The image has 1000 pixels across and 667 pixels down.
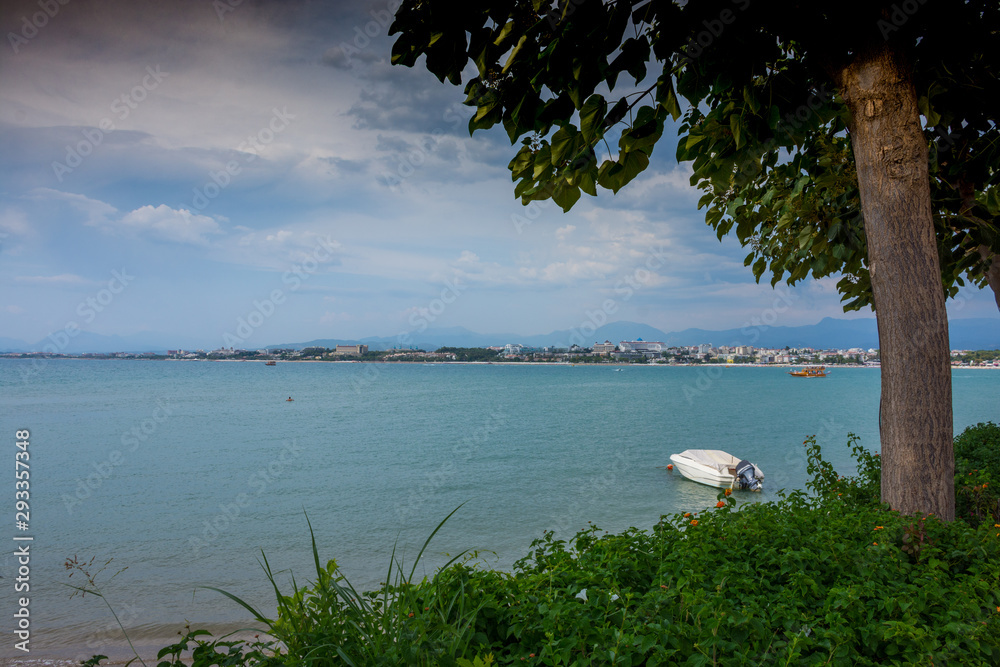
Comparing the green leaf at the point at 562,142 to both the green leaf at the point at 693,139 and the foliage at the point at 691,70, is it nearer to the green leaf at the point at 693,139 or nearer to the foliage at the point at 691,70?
the foliage at the point at 691,70

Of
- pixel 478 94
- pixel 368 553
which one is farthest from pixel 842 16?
pixel 368 553

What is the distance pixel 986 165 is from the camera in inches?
139

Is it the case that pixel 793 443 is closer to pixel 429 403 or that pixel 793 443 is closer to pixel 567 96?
pixel 567 96

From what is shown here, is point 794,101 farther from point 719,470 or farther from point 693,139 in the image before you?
point 719,470

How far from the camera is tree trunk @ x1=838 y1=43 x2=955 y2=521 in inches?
109

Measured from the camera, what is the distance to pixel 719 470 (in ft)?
51.9

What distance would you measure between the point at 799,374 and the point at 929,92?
133 m

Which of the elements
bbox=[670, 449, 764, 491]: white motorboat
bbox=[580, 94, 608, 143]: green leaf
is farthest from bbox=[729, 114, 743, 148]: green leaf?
bbox=[670, 449, 764, 491]: white motorboat

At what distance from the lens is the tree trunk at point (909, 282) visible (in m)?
2.77

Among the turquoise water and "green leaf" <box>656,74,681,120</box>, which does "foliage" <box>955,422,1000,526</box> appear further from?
the turquoise water

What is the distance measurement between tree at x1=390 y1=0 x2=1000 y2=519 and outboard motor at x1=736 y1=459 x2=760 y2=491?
13.2m

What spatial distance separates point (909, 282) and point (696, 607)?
2285 millimetres

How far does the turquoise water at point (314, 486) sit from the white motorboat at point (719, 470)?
433 millimetres

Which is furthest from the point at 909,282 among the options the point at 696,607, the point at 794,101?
the point at 696,607
